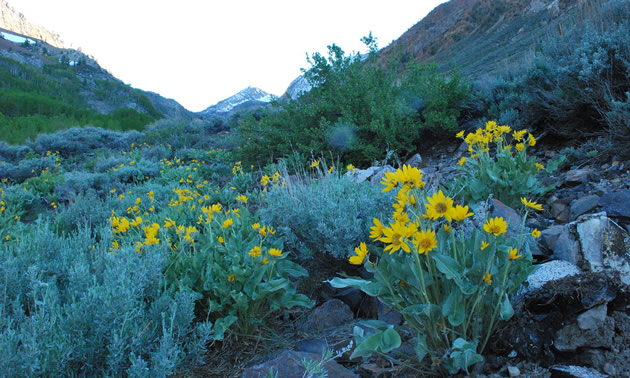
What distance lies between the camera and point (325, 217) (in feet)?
9.47

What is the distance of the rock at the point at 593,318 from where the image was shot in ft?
4.83

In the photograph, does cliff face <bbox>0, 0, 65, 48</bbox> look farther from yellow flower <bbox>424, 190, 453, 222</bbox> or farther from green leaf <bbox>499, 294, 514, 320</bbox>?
green leaf <bbox>499, 294, 514, 320</bbox>

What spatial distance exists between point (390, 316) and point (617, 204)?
5.49ft

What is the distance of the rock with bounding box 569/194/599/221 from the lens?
275 cm

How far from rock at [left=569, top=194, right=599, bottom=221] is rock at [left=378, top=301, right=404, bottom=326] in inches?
58.3

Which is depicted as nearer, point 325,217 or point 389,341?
point 389,341

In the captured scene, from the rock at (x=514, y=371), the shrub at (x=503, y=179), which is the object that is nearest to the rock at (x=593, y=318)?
the rock at (x=514, y=371)

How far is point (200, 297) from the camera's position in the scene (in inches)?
84.8

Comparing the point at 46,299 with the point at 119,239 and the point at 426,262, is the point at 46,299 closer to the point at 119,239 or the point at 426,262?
the point at 119,239

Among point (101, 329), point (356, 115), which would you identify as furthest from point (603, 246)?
point (356, 115)

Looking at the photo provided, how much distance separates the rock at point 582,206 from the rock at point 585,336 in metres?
1.47

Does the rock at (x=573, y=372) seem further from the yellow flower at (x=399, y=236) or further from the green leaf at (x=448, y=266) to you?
the yellow flower at (x=399, y=236)

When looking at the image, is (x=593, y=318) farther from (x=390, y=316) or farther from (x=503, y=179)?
(x=503, y=179)

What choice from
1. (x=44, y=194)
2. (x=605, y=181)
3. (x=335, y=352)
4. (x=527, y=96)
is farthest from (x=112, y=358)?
(x=44, y=194)
